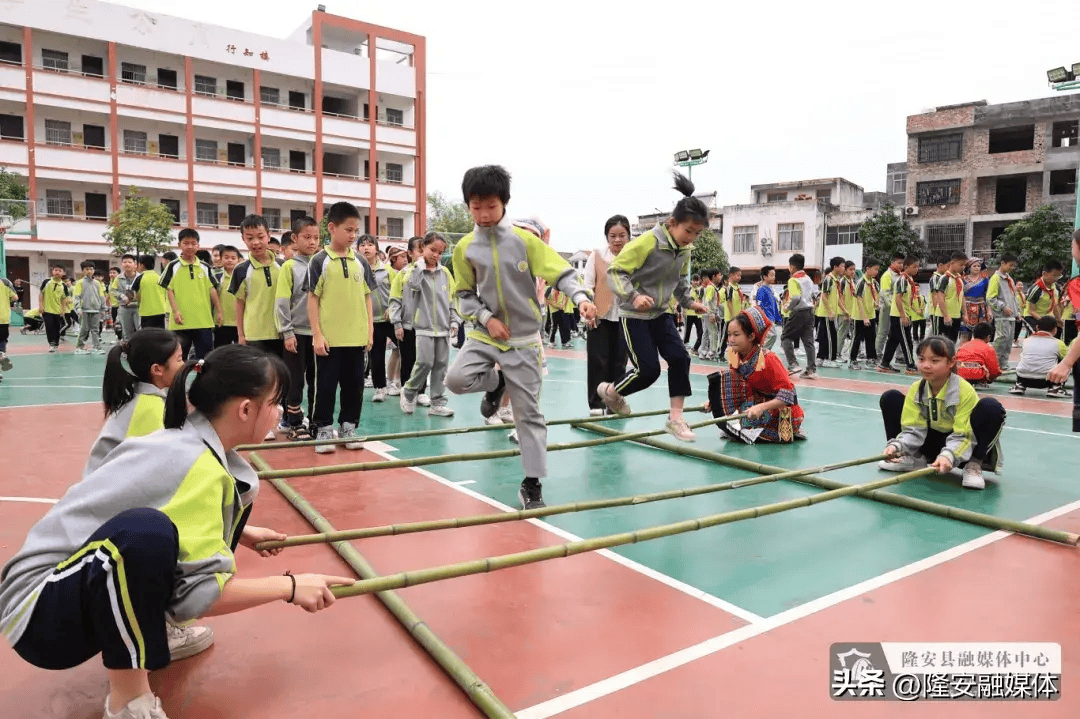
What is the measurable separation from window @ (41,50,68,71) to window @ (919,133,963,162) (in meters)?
35.9

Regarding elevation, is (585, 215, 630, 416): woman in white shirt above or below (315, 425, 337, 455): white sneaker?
above

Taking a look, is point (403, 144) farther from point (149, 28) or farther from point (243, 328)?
point (243, 328)

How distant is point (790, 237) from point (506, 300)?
3766cm

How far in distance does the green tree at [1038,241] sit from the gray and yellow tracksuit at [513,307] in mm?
27135

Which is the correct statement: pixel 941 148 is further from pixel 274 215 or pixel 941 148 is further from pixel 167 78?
pixel 167 78

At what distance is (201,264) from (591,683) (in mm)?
6458

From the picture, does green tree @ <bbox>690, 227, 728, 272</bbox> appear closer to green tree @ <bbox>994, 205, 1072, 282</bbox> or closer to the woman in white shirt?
green tree @ <bbox>994, 205, 1072, 282</bbox>

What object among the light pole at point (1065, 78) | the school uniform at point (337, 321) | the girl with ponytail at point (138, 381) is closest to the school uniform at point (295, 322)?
the school uniform at point (337, 321)

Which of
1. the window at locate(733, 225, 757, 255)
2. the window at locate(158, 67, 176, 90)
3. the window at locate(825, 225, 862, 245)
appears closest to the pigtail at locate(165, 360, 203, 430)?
the window at locate(158, 67, 176, 90)

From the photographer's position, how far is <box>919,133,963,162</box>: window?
3322cm

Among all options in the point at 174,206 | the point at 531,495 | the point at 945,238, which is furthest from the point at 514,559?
the point at 945,238

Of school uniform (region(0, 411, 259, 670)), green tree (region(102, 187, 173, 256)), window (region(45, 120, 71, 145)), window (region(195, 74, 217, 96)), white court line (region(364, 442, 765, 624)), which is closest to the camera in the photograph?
A: school uniform (region(0, 411, 259, 670))

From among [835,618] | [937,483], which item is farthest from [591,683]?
[937,483]

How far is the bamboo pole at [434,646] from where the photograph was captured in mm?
2031
